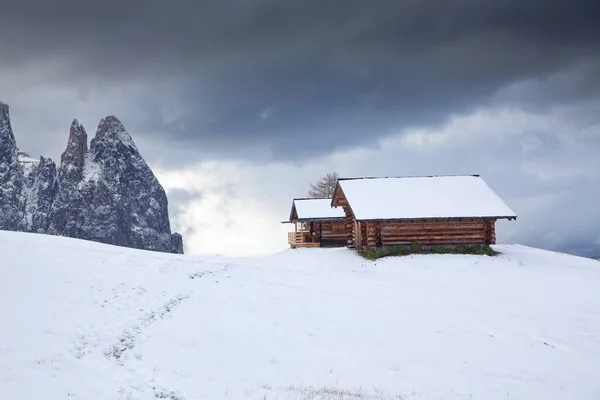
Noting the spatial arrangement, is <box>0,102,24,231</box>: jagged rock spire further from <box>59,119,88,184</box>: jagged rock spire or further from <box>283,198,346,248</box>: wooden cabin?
<box>283,198,346,248</box>: wooden cabin

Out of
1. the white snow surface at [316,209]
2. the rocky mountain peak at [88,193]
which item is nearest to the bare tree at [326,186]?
the white snow surface at [316,209]

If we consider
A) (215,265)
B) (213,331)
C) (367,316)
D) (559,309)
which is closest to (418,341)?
(367,316)

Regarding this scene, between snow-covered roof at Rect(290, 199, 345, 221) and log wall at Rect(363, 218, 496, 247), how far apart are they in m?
15.3

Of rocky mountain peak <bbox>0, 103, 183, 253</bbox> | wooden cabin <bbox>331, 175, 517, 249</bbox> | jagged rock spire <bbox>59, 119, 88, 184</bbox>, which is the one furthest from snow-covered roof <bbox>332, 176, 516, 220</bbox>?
jagged rock spire <bbox>59, 119, 88, 184</bbox>

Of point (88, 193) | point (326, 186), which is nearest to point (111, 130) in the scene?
point (88, 193)

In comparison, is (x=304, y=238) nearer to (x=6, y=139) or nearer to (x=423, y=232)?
(x=423, y=232)

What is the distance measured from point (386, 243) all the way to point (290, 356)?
20165 millimetres

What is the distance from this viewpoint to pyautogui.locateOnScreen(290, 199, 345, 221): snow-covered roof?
47219mm

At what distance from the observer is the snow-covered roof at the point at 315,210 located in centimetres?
4722

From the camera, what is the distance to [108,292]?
15.7 metres

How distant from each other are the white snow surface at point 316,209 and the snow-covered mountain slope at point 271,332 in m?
23.0

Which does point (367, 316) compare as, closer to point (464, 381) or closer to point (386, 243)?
point (464, 381)

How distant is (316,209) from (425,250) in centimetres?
1887

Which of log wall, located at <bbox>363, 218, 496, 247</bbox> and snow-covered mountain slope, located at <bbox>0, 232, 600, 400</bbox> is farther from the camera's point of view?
log wall, located at <bbox>363, 218, 496, 247</bbox>
